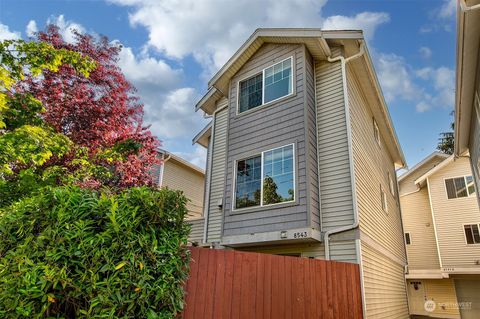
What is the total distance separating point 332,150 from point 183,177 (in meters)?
13.3

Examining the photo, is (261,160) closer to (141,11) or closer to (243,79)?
(243,79)

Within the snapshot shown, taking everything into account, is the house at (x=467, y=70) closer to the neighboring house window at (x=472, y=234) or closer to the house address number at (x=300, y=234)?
the house address number at (x=300, y=234)

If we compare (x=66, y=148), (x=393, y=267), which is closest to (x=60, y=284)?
(x=66, y=148)

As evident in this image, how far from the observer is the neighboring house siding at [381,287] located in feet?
23.9

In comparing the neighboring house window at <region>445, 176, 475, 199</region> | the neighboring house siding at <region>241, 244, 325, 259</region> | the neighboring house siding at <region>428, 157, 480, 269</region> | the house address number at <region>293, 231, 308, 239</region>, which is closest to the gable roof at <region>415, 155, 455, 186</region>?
the neighboring house siding at <region>428, 157, 480, 269</region>

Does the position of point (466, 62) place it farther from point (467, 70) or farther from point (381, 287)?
point (381, 287)

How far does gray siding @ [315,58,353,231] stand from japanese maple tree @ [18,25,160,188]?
4.84 metres

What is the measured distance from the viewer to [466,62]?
621 cm

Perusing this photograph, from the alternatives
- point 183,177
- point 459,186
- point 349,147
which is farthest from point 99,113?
point 459,186

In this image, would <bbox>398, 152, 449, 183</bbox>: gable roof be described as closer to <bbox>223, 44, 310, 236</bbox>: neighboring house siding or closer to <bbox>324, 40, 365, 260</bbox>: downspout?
<bbox>324, 40, 365, 260</bbox>: downspout

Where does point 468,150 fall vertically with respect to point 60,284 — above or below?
above

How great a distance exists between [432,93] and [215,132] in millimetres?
17187

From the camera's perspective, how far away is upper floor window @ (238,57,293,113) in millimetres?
9355

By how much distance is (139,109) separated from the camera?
29.6 ft
